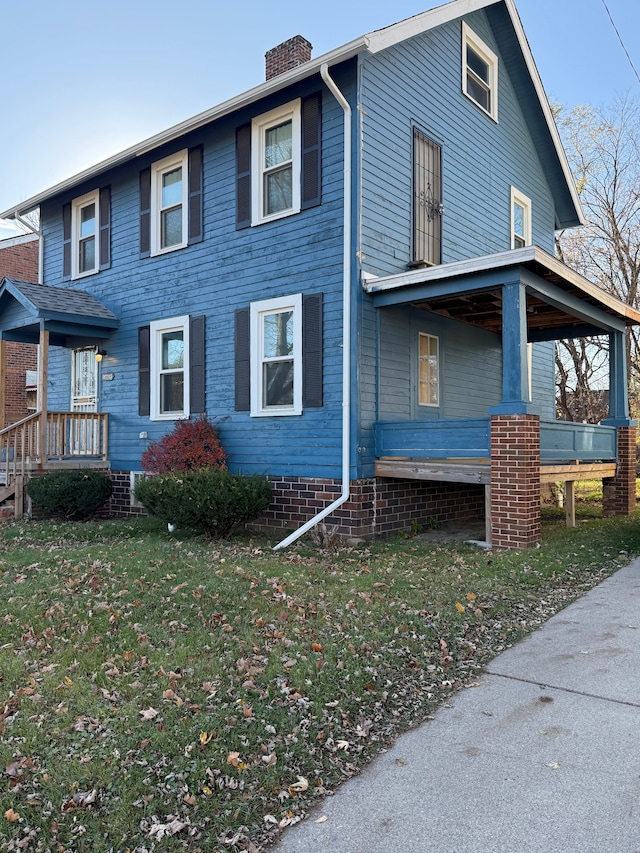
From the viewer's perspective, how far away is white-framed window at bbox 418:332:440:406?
9.81m

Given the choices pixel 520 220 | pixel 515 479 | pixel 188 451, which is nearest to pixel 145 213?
pixel 188 451

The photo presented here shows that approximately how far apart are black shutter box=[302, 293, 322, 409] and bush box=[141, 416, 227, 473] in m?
1.61

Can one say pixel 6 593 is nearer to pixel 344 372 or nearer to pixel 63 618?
pixel 63 618

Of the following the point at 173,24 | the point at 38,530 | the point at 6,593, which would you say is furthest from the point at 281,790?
the point at 173,24

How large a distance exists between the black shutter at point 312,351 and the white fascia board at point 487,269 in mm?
773

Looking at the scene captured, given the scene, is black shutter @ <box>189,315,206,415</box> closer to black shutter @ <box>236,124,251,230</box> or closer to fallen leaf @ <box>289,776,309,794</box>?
black shutter @ <box>236,124,251,230</box>

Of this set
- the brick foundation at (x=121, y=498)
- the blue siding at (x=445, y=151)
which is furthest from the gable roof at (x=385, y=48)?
the brick foundation at (x=121, y=498)

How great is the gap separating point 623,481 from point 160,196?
30.6 ft

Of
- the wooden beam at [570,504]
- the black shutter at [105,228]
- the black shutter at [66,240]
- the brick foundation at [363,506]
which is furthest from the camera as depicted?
the black shutter at [66,240]

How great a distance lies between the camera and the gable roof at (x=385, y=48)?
8.20m

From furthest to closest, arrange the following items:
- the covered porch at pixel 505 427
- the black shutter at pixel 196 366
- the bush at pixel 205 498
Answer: the black shutter at pixel 196 366 → the bush at pixel 205 498 → the covered porch at pixel 505 427

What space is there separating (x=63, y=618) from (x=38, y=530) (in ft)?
16.4

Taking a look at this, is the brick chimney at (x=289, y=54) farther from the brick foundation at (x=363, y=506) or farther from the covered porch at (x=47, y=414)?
the brick foundation at (x=363, y=506)

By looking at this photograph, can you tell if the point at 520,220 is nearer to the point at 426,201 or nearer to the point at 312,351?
the point at 426,201
